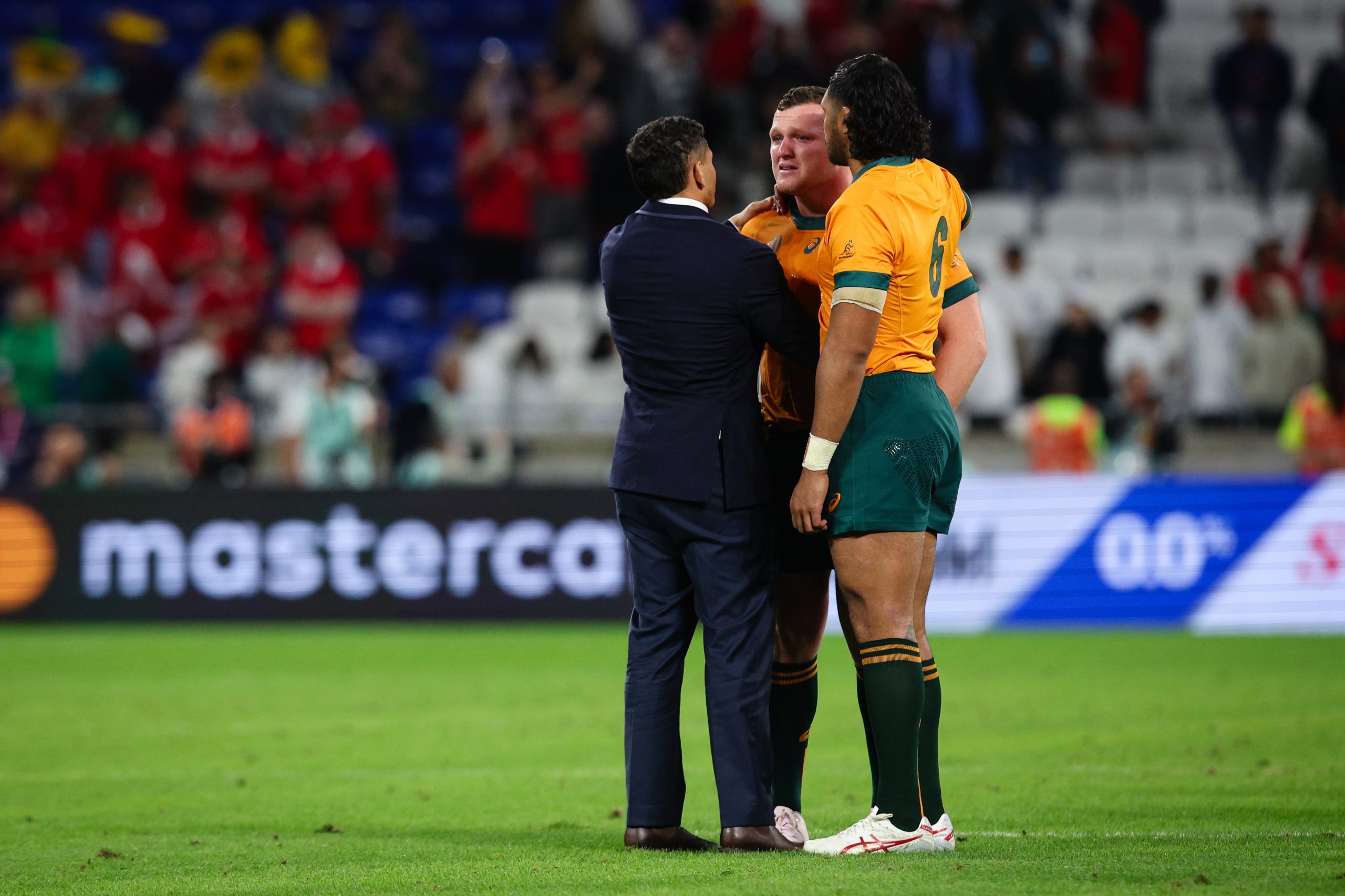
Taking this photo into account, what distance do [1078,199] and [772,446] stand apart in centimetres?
1356

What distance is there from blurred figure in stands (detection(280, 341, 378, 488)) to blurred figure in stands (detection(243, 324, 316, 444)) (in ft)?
0.76

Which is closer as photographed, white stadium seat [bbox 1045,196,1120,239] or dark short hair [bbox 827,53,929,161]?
dark short hair [bbox 827,53,929,161]

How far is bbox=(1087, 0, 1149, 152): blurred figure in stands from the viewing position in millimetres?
18438

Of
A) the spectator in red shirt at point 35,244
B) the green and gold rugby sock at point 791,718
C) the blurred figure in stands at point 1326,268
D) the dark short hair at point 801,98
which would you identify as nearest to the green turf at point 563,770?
the green and gold rugby sock at point 791,718

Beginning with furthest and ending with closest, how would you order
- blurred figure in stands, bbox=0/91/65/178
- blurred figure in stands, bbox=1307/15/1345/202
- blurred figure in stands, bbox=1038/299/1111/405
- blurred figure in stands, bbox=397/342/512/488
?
1. blurred figure in stands, bbox=0/91/65/178
2. blurred figure in stands, bbox=1307/15/1345/202
3. blurred figure in stands, bbox=1038/299/1111/405
4. blurred figure in stands, bbox=397/342/512/488

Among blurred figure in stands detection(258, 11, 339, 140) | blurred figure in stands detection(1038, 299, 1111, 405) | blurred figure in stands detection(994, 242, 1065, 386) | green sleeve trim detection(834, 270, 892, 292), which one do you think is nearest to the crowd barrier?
blurred figure in stands detection(1038, 299, 1111, 405)

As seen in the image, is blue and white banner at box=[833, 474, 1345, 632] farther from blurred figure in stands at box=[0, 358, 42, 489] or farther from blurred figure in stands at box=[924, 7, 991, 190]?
blurred figure in stands at box=[0, 358, 42, 489]

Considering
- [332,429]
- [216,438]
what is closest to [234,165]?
[216,438]

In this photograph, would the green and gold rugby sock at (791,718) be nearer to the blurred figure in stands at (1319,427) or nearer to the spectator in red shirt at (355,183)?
the blurred figure in stands at (1319,427)

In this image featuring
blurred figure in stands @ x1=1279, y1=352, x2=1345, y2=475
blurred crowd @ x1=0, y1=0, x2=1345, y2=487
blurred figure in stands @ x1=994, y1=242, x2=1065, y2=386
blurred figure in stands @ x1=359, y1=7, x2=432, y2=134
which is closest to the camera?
blurred figure in stands @ x1=1279, y1=352, x2=1345, y2=475

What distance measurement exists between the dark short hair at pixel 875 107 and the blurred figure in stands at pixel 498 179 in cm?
1266

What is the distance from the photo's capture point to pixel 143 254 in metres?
16.6

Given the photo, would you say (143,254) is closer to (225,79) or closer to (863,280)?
(225,79)

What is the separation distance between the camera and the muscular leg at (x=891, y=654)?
4.82 metres
